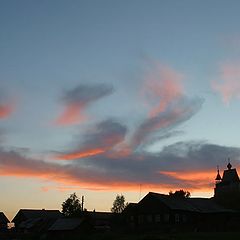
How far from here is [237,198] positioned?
97.0 m

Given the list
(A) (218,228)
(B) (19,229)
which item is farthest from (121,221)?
(B) (19,229)

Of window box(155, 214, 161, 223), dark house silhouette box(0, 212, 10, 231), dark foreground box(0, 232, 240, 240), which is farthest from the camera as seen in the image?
dark house silhouette box(0, 212, 10, 231)

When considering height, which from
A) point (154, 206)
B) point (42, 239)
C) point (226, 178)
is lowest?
point (42, 239)

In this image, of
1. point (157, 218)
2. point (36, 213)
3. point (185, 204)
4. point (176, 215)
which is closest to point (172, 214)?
point (176, 215)

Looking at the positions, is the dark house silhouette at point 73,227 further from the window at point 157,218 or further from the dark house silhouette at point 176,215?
the window at point 157,218

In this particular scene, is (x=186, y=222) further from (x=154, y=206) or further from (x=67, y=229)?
(x=67, y=229)

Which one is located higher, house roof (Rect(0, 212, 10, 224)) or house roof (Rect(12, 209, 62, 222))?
house roof (Rect(12, 209, 62, 222))

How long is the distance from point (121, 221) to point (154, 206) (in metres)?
8.44

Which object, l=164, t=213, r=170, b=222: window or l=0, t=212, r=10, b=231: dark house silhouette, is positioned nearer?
l=164, t=213, r=170, b=222: window

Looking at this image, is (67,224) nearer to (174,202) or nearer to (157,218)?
(157,218)

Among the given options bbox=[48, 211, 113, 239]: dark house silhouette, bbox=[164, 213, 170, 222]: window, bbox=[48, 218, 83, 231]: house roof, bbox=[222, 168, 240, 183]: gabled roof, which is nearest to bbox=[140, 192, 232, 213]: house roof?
bbox=[164, 213, 170, 222]: window

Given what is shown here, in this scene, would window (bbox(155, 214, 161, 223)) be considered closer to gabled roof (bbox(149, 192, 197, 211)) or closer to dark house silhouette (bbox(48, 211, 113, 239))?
gabled roof (bbox(149, 192, 197, 211))

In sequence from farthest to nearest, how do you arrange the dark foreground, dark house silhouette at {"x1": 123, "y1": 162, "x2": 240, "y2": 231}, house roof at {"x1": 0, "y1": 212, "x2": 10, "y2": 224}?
house roof at {"x1": 0, "y1": 212, "x2": 10, "y2": 224}
dark house silhouette at {"x1": 123, "y1": 162, "x2": 240, "y2": 231}
the dark foreground

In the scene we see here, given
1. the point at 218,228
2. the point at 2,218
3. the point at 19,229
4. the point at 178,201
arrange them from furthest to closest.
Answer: the point at 2,218 < the point at 19,229 < the point at 178,201 < the point at 218,228
